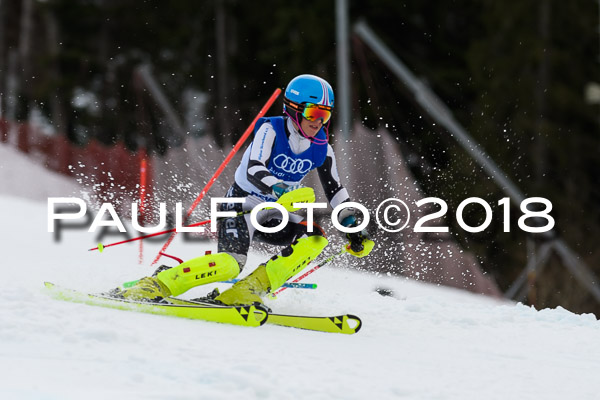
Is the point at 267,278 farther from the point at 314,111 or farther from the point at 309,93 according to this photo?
the point at 309,93

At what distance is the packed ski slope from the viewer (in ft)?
11.2

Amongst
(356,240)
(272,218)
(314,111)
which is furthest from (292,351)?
(314,111)

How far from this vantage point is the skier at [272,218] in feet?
16.5

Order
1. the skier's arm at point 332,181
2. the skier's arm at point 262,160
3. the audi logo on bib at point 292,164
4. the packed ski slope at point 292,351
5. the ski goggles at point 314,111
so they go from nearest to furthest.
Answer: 1. the packed ski slope at point 292,351
2. the skier's arm at point 262,160
3. the ski goggles at point 314,111
4. the audi logo on bib at point 292,164
5. the skier's arm at point 332,181

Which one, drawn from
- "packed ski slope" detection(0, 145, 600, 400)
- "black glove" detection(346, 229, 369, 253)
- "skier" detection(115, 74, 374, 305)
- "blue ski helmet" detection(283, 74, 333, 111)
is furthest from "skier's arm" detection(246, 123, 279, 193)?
"packed ski slope" detection(0, 145, 600, 400)

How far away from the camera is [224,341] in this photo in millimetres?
4227

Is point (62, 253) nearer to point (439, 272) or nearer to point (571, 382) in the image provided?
point (439, 272)

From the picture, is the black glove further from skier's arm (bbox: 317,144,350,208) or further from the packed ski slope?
the packed ski slope

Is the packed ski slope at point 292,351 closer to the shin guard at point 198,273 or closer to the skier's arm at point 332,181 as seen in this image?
the shin guard at point 198,273

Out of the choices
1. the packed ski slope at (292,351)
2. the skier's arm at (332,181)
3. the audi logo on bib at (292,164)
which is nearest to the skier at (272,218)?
the audi logo on bib at (292,164)

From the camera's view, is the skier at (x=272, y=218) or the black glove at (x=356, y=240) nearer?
the skier at (x=272, y=218)

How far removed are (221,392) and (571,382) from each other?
6.75ft

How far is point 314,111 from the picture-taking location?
511 centimetres

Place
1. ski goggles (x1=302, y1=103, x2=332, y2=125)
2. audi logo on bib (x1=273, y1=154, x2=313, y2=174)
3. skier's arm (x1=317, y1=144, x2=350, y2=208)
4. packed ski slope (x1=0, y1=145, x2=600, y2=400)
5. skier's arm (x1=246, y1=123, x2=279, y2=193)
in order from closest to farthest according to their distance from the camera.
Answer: packed ski slope (x1=0, y1=145, x2=600, y2=400), skier's arm (x1=246, y1=123, x2=279, y2=193), ski goggles (x1=302, y1=103, x2=332, y2=125), audi logo on bib (x1=273, y1=154, x2=313, y2=174), skier's arm (x1=317, y1=144, x2=350, y2=208)
